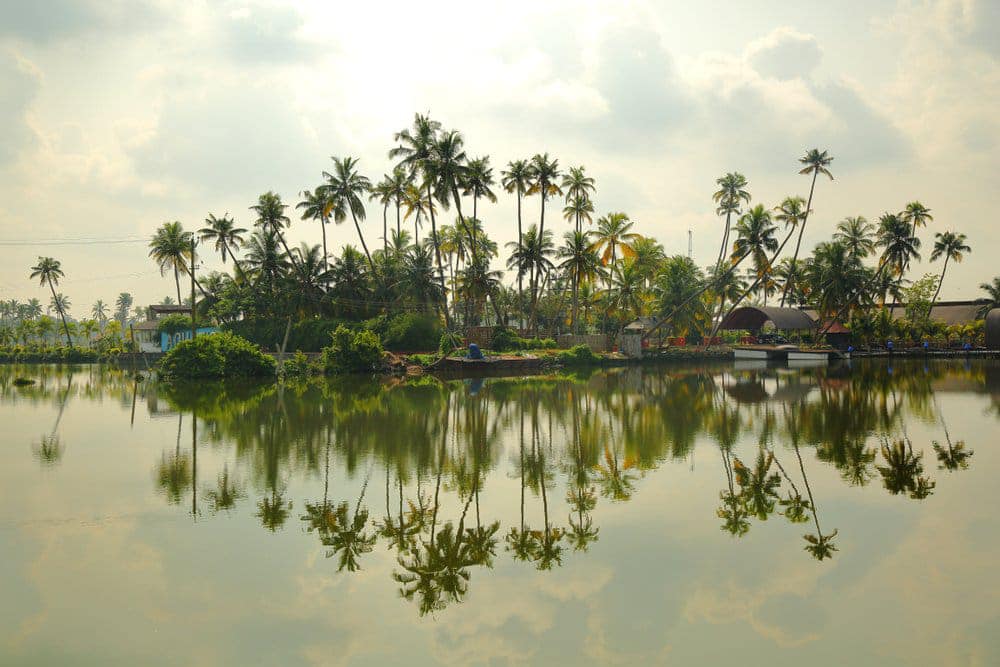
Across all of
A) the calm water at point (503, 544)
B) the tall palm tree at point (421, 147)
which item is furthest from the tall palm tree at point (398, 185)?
the calm water at point (503, 544)

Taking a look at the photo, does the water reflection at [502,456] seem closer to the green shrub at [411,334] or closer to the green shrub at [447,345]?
the green shrub at [447,345]

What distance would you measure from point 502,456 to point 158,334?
80.0 metres

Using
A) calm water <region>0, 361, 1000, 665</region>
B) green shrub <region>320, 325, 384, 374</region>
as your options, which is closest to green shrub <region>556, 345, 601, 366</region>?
green shrub <region>320, 325, 384, 374</region>

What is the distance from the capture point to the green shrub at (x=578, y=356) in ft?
208

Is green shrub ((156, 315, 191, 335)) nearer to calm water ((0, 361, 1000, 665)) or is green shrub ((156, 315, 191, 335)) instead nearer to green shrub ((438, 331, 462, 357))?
green shrub ((438, 331, 462, 357))

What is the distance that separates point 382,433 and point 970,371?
47.3 meters

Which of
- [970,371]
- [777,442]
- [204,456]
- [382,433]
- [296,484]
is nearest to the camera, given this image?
[296,484]

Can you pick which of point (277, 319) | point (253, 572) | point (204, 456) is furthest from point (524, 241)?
point (253, 572)

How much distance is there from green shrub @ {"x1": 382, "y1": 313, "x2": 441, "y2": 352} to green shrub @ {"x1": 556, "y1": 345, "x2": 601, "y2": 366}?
36.6ft

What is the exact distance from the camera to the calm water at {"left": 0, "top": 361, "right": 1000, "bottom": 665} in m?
8.84

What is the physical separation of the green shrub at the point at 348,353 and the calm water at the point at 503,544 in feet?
92.9

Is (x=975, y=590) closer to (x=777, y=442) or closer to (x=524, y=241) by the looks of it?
(x=777, y=442)

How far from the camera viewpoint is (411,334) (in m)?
62.8

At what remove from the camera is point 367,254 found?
68.5m
